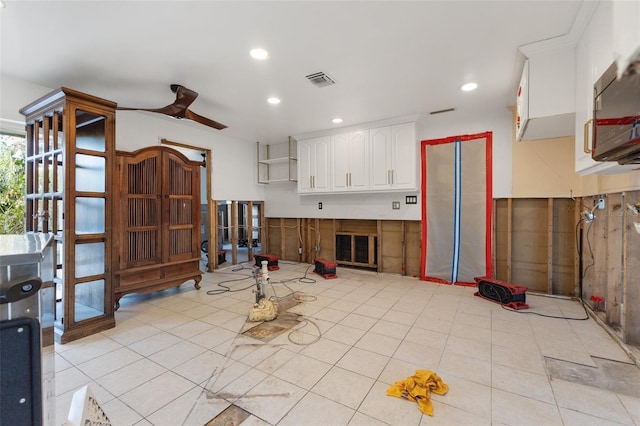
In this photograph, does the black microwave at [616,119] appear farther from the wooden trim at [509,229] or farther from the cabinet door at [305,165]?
the cabinet door at [305,165]

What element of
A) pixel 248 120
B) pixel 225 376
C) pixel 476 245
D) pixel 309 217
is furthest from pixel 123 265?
pixel 476 245

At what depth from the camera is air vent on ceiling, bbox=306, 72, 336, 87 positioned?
3.08m

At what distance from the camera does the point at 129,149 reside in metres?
4.15

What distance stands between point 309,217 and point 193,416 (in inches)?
176

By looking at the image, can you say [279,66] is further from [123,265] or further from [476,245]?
[476,245]

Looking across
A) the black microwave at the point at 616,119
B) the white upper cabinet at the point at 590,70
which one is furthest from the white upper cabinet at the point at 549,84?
the black microwave at the point at 616,119

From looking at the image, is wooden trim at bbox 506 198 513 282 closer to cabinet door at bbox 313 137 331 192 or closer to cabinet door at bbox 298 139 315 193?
cabinet door at bbox 313 137 331 192

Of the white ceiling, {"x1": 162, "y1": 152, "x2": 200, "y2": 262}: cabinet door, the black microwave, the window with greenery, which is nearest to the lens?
the black microwave

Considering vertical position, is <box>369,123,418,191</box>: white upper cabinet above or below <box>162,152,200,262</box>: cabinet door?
above

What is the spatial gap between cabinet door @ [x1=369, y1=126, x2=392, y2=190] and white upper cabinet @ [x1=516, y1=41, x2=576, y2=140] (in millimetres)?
2251

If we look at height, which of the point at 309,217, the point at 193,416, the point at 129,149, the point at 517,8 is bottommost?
the point at 193,416

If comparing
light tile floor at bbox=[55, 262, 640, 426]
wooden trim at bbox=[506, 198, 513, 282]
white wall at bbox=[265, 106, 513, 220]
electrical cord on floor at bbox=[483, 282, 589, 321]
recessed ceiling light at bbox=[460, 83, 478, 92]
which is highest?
recessed ceiling light at bbox=[460, 83, 478, 92]

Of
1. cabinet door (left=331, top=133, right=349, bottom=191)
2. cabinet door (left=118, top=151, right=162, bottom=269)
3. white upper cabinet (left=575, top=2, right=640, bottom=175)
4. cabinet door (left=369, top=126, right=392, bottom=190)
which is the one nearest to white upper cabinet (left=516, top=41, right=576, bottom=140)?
white upper cabinet (left=575, top=2, right=640, bottom=175)

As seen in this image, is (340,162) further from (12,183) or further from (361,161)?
(12,183)
